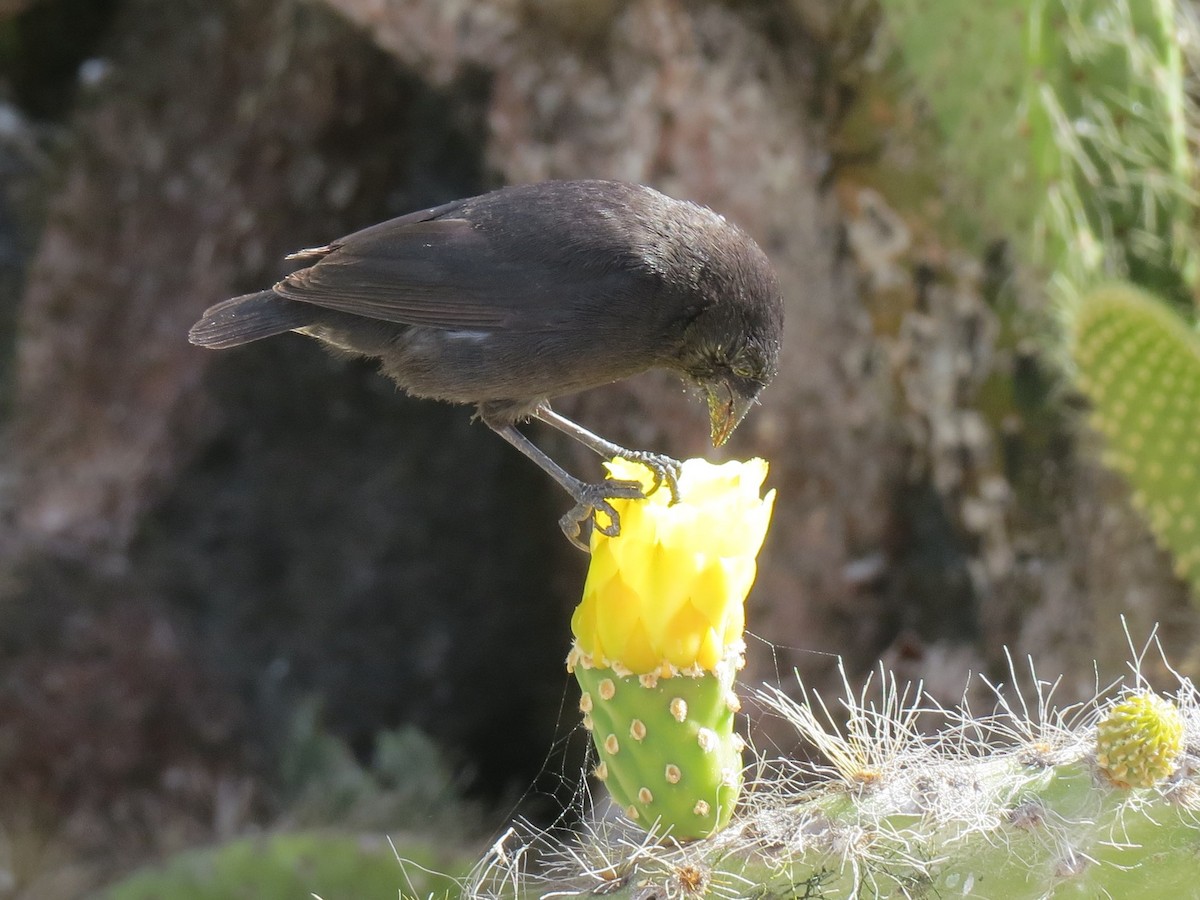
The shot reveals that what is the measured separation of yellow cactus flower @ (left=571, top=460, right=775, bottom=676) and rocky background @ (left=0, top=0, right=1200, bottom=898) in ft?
6.99

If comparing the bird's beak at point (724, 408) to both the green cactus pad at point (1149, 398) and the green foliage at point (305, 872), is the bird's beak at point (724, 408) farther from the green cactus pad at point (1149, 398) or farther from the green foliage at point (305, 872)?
the green cactus pad at point (1149, 398)

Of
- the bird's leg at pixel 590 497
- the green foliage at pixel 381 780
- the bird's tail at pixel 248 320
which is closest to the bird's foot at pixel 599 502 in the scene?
the bird's leg at pixel 590 497

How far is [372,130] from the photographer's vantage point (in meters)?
5.00

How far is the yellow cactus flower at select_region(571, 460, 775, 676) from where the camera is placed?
173cm

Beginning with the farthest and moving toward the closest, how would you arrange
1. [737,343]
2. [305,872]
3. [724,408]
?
[305,872]
[724,408]
[737,343]

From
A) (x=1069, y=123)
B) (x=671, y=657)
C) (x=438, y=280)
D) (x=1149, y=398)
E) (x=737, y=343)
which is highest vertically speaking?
(x=1069, y=123)

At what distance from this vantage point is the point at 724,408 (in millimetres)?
2727

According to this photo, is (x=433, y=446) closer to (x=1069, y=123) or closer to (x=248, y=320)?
(x=248, y=320)

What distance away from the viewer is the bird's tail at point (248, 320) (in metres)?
2.77

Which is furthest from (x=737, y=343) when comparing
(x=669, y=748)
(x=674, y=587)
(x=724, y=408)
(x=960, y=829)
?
(x=960, y=829)

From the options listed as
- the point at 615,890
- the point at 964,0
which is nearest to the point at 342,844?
the point at 615,890

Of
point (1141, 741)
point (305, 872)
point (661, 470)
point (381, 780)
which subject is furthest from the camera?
point (381, 780)

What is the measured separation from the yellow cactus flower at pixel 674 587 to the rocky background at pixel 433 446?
213 cm

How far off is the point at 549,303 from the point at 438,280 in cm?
27
